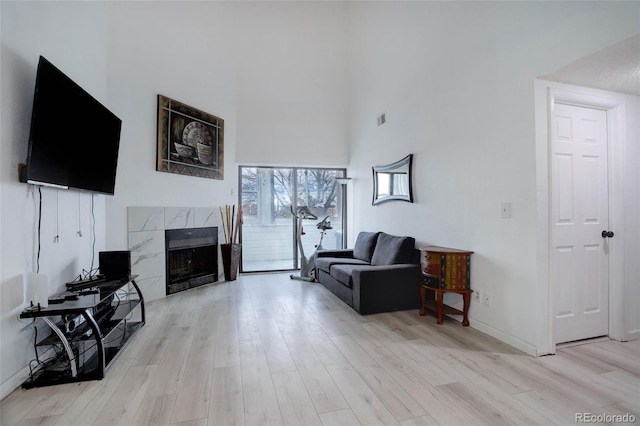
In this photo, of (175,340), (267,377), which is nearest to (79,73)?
(175,340)

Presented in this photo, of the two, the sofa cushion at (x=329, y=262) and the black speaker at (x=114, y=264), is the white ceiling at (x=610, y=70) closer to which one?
the sofa cushion at (x=329, y=262)

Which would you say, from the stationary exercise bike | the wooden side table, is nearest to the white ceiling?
the wooden side table

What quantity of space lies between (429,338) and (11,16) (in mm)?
3946

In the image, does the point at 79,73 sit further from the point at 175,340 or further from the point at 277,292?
the point at 277,292

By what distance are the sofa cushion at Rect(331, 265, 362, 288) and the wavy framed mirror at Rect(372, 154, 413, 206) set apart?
1.23m

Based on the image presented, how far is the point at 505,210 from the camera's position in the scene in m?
2.63

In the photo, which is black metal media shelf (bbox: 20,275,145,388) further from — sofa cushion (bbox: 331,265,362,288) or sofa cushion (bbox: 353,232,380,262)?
sofa cushion (bbox: 353,232,380,262)

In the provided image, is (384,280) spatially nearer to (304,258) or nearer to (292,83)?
(304,258)

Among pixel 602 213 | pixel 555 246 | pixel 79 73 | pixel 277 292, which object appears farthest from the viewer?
pixel 277 292

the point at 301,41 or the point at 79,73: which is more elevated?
the point at 301,41

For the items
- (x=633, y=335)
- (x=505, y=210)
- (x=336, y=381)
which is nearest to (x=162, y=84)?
(x=336, y=381)

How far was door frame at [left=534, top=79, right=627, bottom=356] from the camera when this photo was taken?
238cm

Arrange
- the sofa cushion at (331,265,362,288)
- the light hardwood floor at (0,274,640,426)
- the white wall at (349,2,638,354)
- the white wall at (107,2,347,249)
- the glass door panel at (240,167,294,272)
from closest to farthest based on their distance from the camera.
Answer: the light hardwood floor at (0,274,640,426) → the white wall at (349,2,638,354) → the sofa cushion at (331,265,362,288) → the white wall at (107,2,347,249) → the glass door panel at (240,167,294,272)

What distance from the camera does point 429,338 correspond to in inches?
107
